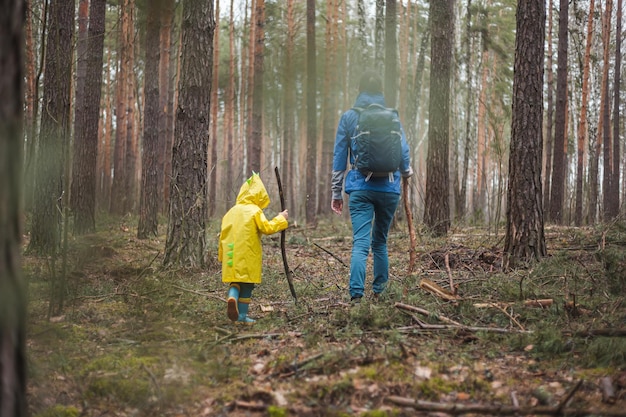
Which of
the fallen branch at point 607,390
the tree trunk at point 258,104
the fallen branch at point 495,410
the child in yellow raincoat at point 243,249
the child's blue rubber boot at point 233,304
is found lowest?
the fallen branch at point 495,410

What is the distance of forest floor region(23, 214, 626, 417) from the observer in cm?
285

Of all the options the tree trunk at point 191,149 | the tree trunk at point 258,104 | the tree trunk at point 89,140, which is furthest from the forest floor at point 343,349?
the tree trunk at point 258,104

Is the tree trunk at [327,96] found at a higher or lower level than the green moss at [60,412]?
higher

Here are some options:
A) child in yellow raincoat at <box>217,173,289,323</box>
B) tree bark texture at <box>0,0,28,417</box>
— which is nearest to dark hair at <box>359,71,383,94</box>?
child in yellow raincoat at <box>217,173,289,323</box>

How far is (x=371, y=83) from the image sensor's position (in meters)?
4.93

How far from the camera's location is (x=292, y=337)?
3.97m

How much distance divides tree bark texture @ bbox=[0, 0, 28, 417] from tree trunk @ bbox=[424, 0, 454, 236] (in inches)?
330

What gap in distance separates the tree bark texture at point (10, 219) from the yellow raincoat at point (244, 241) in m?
2.50

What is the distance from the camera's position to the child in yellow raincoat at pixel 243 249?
4.35 metres

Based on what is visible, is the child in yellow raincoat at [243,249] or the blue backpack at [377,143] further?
the blue backpack at [377,143]

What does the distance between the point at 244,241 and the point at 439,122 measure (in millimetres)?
6620

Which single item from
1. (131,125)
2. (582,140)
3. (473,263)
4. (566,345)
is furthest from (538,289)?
(131,125)

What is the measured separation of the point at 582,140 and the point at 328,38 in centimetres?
1011

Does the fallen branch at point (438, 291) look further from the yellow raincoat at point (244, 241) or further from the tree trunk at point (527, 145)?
the tree trunk at point (527, 145)
